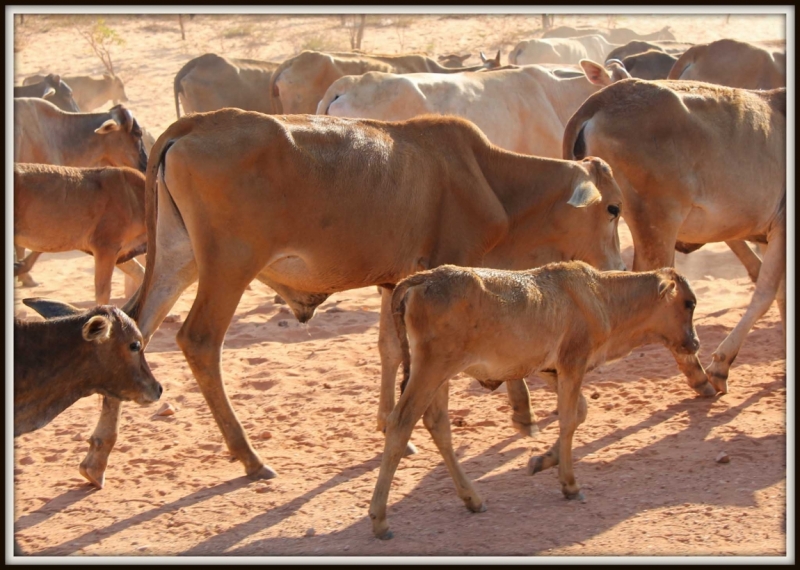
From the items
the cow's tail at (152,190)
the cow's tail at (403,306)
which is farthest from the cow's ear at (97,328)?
the cow's tail at (403,306)

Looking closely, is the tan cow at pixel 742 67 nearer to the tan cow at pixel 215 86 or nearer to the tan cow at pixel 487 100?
the tan cow at pixel 487 100

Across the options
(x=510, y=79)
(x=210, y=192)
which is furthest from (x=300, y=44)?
(x=210, y=192)

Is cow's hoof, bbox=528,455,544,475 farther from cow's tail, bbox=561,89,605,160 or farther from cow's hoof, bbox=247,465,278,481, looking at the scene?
cow's tail, bbox=561,89,605,160

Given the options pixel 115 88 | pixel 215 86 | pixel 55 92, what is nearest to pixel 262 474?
pixel 215 86

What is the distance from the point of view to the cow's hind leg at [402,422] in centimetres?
591

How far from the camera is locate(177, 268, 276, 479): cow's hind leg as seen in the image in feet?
22.3

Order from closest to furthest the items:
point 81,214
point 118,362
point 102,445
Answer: point 118,362 < point 102,445 < point 81,214

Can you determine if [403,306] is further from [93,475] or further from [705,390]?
[705,390]

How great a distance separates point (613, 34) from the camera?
29.1 m

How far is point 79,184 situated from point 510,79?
535cm

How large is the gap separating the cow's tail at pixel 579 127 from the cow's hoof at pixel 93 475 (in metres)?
4.42

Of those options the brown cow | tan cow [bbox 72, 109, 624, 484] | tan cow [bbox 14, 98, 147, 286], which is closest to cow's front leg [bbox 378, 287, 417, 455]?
tan cow [bbox 72, 109, 624, 484]

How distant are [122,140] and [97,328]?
27.5 feet

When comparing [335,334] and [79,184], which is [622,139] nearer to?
[335,334]
